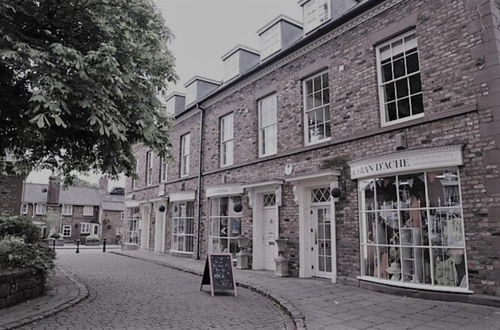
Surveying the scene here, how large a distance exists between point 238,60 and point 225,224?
6.85 metres

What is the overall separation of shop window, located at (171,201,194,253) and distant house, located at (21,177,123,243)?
29562 millimetres

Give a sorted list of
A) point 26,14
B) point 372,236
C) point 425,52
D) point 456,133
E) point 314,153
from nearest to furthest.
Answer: point 26,14 → point 456,133 → point 425,52 → point 372,236 → point 314,153

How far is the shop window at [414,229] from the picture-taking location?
24.2ft

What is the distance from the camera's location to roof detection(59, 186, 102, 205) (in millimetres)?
45406

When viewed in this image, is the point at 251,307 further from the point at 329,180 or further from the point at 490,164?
the point at 490,164

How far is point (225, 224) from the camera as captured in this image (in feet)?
47.2

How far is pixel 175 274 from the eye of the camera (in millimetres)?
11852

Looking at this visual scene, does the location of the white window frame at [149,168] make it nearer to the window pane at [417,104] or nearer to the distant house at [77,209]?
the window pane at [417,104]

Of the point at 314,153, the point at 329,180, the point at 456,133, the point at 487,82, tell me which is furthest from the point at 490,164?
the point at 314,153

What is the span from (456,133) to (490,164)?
931 mm

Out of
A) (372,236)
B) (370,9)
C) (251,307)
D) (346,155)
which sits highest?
(370,9)

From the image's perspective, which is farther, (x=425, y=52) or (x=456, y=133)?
(x=425, y=52)

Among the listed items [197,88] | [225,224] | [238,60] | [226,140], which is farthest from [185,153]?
[238,60]

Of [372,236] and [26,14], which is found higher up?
[26,14]
